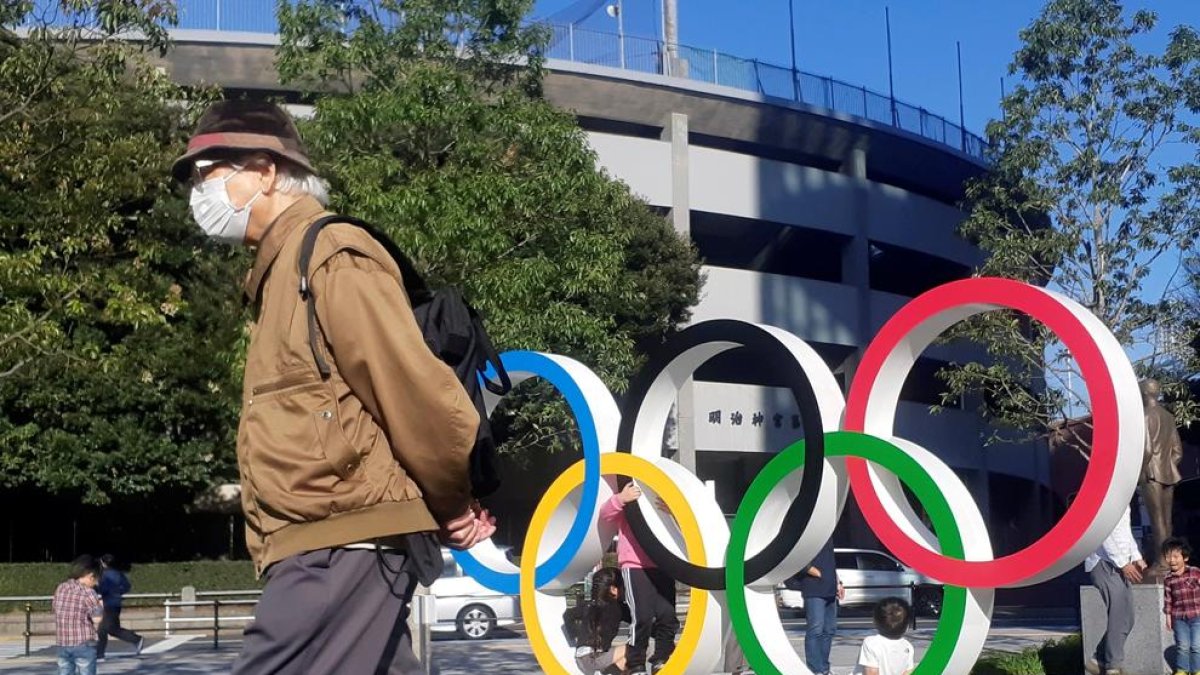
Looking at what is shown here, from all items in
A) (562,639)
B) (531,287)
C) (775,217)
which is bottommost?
(562,639)

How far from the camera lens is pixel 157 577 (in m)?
27.2

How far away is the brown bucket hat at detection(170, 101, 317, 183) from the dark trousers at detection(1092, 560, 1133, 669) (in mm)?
8947

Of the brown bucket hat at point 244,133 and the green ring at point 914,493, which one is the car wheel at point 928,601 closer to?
the green ring at point 914,493

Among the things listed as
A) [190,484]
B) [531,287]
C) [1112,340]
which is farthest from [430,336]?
[190,484]

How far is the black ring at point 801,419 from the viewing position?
28.8 feet

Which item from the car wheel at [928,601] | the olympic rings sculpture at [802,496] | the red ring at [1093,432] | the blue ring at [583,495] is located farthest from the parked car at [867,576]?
the red ring at [1093,432]

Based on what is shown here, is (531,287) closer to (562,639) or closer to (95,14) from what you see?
(95,14)

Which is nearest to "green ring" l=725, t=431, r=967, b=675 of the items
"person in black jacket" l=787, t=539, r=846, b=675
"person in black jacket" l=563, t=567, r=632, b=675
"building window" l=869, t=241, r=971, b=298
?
"person in black jacket" l=563, t=567, r=632, b=675

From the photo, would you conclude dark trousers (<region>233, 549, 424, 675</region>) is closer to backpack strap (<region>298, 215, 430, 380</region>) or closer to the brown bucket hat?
backpack strap (<region>298, 215, 430, 380</region>)

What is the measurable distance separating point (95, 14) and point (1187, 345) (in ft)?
53.0

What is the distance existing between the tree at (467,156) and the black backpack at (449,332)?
13976mm

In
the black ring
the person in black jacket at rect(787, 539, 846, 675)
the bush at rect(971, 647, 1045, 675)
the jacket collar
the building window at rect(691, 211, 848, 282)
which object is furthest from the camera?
the building window at rect(691, 211, 848, 282)

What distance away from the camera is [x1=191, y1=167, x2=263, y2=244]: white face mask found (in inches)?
127

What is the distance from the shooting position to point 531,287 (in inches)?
734
